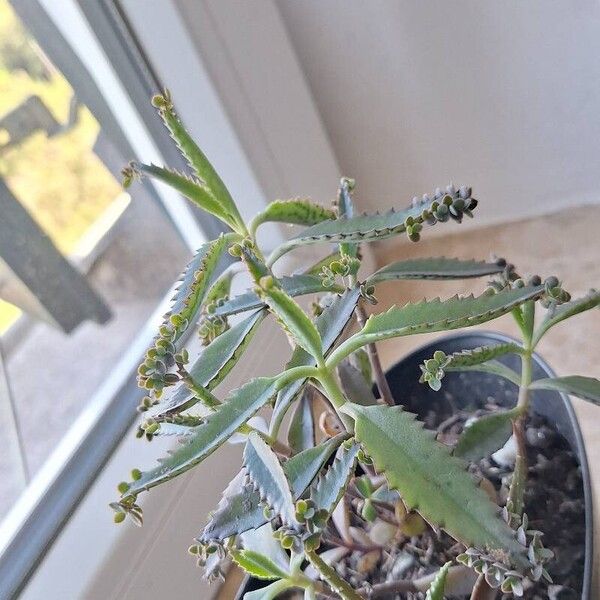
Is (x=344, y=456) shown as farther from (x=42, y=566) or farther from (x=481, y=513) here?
(x=42, y=566)

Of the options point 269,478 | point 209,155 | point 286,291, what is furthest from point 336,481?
point 209,155

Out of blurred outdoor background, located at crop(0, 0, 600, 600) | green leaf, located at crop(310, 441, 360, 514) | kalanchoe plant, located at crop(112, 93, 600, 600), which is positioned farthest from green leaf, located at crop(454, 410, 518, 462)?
blurred outdoor background, located at crop(0, 0, 600, 600)

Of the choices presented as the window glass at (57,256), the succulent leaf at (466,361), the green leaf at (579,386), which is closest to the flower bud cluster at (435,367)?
the succulent leaf at (466,361)

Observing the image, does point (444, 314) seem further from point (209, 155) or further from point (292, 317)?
point (209, 155)

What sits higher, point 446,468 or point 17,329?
point 17,329

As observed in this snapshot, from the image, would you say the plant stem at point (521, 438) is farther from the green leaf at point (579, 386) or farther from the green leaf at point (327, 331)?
the green leaf at point (327, 331)

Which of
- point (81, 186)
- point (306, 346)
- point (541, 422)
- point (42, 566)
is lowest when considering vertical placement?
point (42, 566)

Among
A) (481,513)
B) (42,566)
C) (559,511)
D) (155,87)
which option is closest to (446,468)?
(481,513)

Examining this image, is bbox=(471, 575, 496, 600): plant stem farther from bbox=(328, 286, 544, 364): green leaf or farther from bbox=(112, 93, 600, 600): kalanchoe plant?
bbox=(328, 286, 544, 364): green leaf
